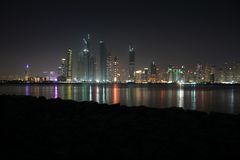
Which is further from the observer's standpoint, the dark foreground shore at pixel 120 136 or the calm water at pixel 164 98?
the calm water at pixel 164 98

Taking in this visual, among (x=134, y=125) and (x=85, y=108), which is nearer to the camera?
(x=134, y=125)

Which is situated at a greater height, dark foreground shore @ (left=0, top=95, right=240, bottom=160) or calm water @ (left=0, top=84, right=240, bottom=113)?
dark foreground shore @ (left=0, top=95, right=240, bottom=160)

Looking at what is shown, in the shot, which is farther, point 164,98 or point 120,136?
A: point 164,98

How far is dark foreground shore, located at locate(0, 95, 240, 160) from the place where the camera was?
7176mm

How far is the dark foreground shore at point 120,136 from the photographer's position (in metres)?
7.18

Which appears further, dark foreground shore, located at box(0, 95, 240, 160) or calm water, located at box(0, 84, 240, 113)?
calm water, located at box(0, 84, 240, 113)

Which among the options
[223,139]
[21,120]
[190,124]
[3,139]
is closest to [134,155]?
[223,139]

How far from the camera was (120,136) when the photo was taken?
9016mm

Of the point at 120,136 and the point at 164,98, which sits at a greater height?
the point at 120,136

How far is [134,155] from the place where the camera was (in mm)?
7043

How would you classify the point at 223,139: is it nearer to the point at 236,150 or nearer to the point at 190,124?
the point at 236,150

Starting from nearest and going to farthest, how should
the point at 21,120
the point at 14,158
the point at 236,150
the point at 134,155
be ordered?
the point at 14,158
the point at 134,155
the point at 236,150
the point at 21,120

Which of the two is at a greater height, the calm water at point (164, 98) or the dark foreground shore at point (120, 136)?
the dark foreground shore at point (120, 136)

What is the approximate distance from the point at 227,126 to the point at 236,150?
362 cm
